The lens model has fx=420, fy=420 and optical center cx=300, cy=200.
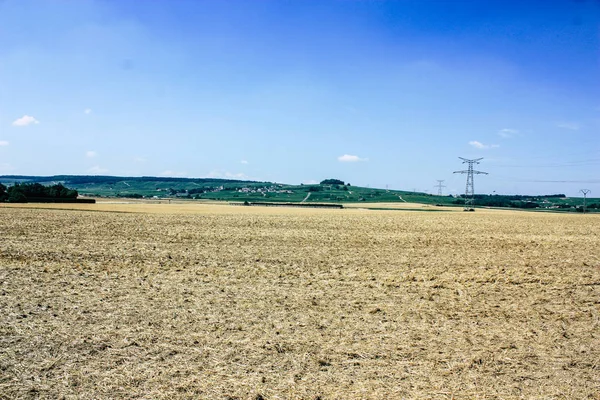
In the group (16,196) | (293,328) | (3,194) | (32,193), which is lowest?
(293,328)

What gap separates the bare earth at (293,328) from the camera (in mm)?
6777

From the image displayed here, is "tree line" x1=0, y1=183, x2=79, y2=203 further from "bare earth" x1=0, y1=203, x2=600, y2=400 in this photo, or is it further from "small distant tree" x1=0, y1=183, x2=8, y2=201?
"bare earth" x1=0, y1=203, x2=600, y2=400

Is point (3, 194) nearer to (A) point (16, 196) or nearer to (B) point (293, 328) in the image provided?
(A) point (16, 196)

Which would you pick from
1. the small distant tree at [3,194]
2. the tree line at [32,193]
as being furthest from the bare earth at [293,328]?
the small distant tree at [3,194]

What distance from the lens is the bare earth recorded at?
678 centimetres

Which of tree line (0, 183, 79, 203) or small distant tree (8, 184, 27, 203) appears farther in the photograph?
tree line (0, 183, 79, 203)

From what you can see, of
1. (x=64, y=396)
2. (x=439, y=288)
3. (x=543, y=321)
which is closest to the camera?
(x=64, y=396)

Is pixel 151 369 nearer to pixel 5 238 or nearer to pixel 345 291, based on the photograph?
Result: pixel 345 291

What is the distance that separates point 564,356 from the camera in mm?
8172

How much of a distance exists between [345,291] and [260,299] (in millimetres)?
2950

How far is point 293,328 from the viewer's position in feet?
31.8

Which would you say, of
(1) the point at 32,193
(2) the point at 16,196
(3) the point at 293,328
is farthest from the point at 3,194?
(3) the point at 293,328

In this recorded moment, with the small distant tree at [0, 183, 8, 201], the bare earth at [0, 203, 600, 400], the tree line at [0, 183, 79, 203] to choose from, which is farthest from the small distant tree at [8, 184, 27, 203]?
the bare earth at [0, 203, 600, 400]

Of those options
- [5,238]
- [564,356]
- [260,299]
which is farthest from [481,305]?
[5,238]
